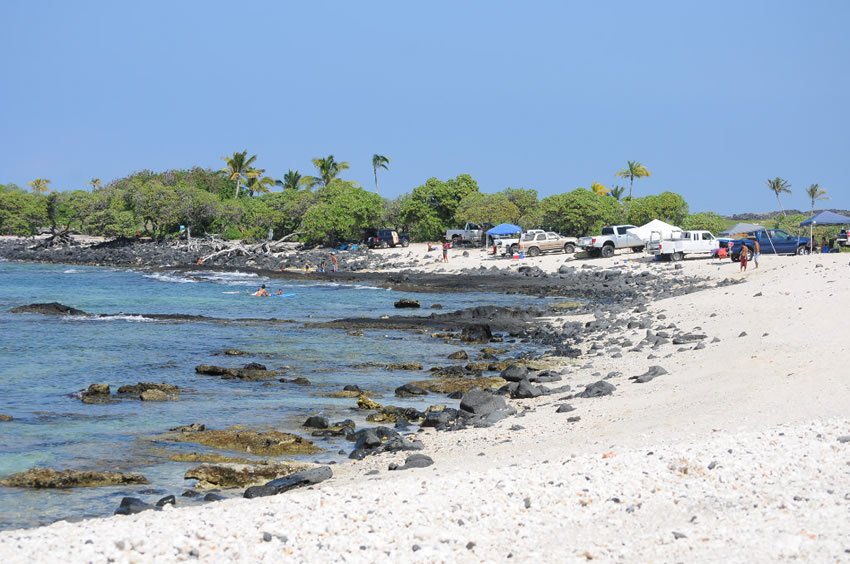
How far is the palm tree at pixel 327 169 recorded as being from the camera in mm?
107938

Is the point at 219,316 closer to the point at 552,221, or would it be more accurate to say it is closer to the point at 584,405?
the point at 584,405

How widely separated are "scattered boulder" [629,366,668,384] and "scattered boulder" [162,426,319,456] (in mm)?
6487

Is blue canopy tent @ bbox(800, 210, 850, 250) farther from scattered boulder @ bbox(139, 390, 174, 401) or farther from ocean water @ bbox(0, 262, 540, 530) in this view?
scattered boulder @ bbox(139, 390, 174, 401)

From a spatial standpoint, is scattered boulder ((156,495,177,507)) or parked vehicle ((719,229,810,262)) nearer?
scattered boulder ((156,495,177,507))

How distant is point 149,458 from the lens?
1402 centimetres

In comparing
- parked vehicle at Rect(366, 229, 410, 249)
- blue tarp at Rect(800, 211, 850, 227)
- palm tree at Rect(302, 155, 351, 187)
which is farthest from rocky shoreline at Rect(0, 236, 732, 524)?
palm tree at Rect(302, 155, 351, 187)

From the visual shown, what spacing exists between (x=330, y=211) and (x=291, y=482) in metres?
66.2

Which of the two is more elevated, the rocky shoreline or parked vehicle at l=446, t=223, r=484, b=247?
parked vehicle at l=446, t=223, r=484, b=247

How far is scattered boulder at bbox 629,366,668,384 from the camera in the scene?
58.1 feet

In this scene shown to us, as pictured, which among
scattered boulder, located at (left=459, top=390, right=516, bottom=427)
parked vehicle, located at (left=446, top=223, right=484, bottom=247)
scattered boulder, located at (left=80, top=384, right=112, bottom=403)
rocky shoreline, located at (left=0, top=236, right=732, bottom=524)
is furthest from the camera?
parked vehicle, located at (left=446, top=223, right=484, bottom=247)

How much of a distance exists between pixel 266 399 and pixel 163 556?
11.0 metres

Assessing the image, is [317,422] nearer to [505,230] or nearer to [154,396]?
[154,396]

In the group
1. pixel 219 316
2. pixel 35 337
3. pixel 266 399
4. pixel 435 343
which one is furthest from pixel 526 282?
pixel 266 399

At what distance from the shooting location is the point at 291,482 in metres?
11.7
